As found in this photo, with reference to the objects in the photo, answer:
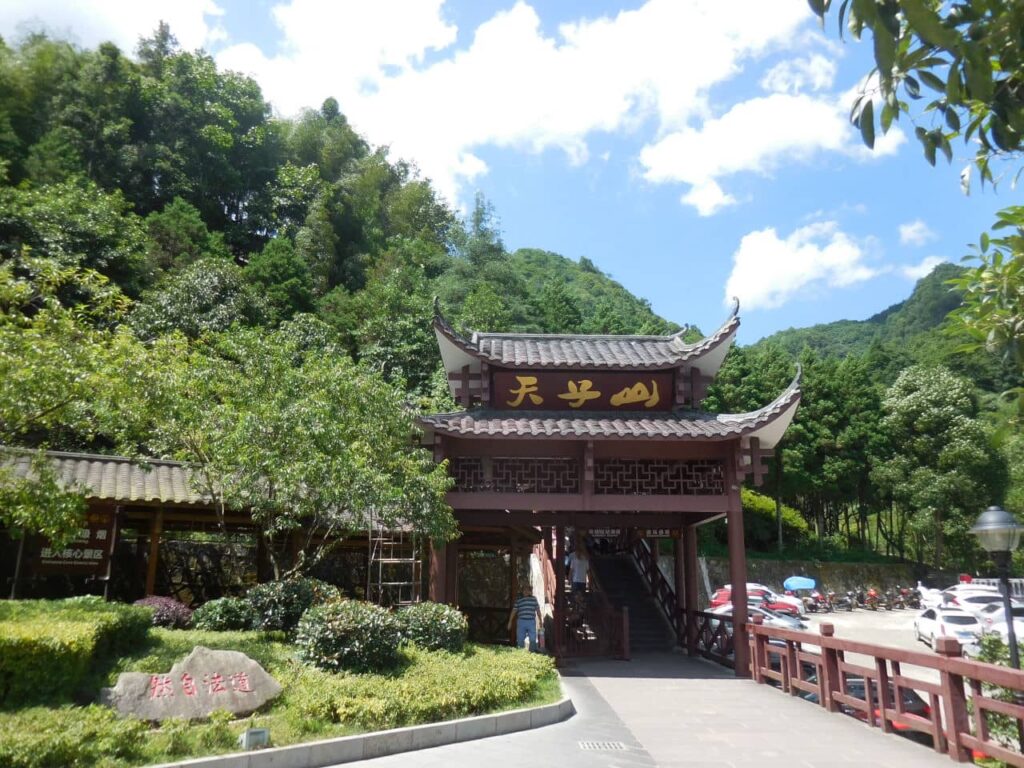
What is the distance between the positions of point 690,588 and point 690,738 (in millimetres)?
7462

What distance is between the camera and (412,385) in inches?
1064

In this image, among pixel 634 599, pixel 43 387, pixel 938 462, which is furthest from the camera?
pixel 938 462

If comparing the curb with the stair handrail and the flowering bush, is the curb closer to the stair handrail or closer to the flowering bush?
the flowering bush

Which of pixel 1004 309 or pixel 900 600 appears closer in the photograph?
pixel 1004 309

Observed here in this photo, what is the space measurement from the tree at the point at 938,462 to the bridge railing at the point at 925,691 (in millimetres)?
24203

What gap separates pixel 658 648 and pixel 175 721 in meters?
10.4

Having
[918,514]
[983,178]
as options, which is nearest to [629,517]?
[983,178]

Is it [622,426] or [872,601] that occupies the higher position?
[622,426]

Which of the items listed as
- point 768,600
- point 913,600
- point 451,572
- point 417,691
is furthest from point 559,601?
A: point 913,600

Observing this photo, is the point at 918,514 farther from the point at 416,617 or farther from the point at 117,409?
the point at 117,409

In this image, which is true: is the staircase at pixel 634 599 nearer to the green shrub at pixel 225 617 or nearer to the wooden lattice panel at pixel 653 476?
the wooden lattice panel at pixel 653 476

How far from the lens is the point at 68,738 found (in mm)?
4957

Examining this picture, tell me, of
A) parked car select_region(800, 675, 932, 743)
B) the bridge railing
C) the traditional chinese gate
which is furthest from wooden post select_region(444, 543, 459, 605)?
parked car select_region(800, 675, 932, 743)

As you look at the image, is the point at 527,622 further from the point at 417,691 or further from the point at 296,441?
the point at 417,691
